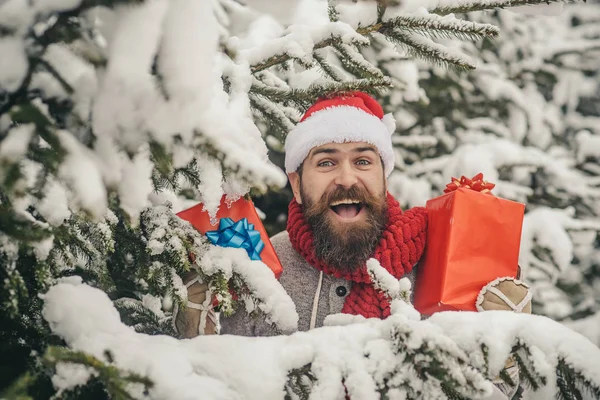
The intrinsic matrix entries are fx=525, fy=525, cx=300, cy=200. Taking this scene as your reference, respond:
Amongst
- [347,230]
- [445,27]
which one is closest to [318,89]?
[445,27]

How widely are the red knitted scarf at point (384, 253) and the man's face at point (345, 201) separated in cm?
4

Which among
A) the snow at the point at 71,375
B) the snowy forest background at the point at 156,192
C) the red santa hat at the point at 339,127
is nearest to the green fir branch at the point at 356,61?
the snowy forest background at the point at 156,192

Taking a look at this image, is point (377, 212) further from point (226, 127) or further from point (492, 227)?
point (226, 127)

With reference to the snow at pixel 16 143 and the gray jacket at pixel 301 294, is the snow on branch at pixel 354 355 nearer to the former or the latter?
the snow at pixel 16 143

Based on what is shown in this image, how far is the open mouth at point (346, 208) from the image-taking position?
2264mm

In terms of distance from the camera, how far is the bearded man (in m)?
2.11

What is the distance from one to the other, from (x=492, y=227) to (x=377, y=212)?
1.51ft

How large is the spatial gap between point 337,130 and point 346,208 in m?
0.35

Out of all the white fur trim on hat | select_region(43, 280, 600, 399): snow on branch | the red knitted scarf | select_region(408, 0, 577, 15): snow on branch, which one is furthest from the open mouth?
select_region(43, 280, 600, 399): snow on branch

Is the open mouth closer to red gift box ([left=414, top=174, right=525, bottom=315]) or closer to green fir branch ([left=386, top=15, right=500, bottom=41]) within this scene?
red gift box ([left=414, top=174, right=525, bottom=315])

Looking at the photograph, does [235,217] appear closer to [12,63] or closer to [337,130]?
[337,130]

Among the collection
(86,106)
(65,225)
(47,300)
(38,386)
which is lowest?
(38,386)

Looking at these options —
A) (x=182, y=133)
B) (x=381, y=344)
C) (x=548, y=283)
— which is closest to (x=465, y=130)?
(x=548, y=283)

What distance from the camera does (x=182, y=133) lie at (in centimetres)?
89
